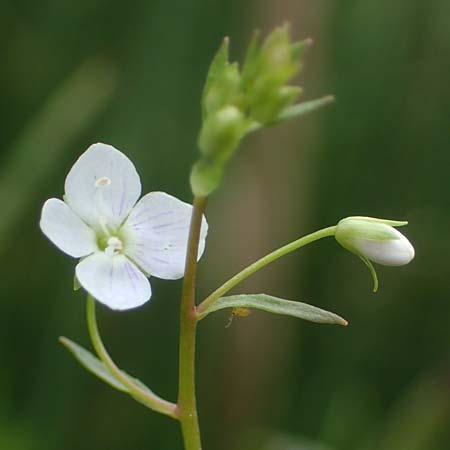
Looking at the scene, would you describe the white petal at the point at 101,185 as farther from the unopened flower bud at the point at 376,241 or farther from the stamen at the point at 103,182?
the unopened flower bud at the point at 376,241

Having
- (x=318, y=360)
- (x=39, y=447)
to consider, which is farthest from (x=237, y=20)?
(x=39, y=447)

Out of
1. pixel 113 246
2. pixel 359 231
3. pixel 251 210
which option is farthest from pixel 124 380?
pixel 251 210

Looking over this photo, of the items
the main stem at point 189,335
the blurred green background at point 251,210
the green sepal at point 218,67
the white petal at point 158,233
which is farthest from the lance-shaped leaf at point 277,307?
the blurred green background at point 251,210

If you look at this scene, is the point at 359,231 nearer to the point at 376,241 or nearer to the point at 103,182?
the point at 376,241

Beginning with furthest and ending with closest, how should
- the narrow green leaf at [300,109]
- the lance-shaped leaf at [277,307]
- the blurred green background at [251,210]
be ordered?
the blurred green background at [251,210] < the lance-shaped leaf at [277,307] < the narrow green leaf at [300,109]

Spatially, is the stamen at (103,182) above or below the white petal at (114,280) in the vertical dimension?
above

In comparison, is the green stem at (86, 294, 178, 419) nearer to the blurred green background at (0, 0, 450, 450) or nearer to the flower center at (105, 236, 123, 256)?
the flower center at (105, 236, 123, 256)

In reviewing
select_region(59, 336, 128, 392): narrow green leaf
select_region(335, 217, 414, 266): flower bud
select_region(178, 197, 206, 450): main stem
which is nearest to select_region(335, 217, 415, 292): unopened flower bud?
select_region(335, 217, 414, 266): flower bud
